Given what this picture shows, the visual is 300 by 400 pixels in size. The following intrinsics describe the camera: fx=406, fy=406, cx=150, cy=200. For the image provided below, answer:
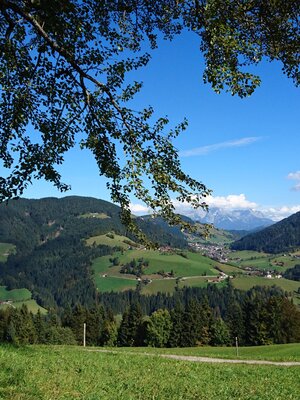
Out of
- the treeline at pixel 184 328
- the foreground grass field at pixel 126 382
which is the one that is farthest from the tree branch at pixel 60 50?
the treeline at pixel 184 328

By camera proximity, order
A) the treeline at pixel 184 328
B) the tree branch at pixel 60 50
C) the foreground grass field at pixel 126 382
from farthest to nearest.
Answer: the treeline at pixel 184 328 → the foreground grass field at pixel 126 382 → the tree branch at pixel 60 50

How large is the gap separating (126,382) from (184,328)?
95.2 m

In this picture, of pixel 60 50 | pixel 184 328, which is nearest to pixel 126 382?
pixel 60 50

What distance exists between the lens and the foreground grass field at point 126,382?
11.2 meters

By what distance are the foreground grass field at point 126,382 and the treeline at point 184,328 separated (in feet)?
277

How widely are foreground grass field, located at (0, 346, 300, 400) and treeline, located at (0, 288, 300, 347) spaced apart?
277 ft

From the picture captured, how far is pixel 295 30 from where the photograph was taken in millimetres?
9367

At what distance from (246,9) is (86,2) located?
3.92 m

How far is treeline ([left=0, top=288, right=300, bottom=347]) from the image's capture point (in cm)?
9706

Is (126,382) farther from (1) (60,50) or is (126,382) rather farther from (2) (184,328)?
(2) (184,328)

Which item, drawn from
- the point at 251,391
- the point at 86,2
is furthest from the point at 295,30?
the point at 251,391

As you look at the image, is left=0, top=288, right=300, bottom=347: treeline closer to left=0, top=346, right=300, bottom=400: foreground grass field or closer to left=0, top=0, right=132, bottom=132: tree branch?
left=0, top=346, right=300, bottom=400: foreground grass field

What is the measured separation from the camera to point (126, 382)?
1384 cm

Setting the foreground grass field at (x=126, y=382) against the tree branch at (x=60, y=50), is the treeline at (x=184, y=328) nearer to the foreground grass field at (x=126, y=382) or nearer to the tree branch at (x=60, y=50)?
the foreground grass field at (x=126, y=382)
